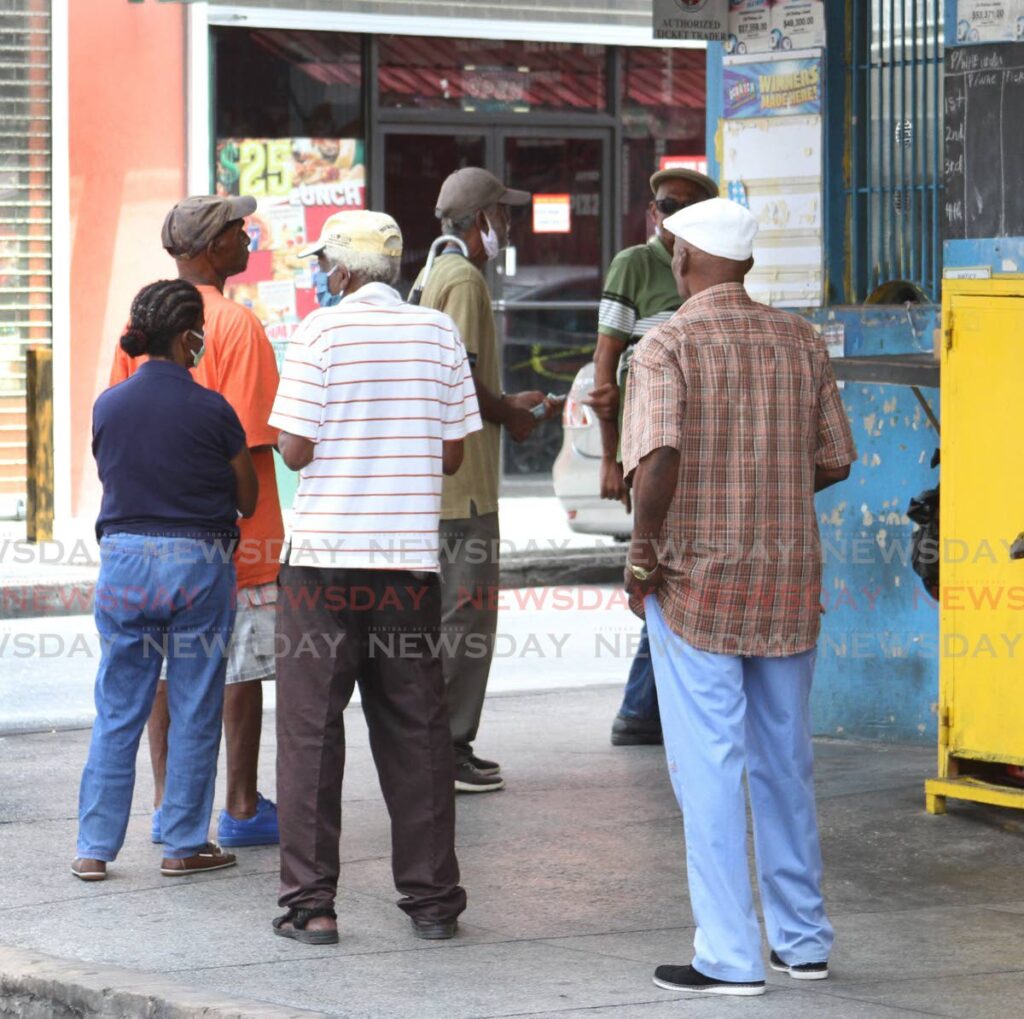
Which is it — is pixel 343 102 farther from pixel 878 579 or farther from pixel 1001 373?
pixel 1001 373

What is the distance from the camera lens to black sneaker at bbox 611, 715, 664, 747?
8477 millimetres

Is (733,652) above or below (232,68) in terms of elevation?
below

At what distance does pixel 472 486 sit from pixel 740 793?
7.95 ft

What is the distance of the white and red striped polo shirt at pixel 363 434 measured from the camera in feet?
18.2

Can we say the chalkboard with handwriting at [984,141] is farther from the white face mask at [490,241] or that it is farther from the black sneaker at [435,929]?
the black sneaker at [435,929]

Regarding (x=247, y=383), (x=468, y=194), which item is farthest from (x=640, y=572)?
(x=468, y=194)

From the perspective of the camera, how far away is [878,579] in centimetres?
829

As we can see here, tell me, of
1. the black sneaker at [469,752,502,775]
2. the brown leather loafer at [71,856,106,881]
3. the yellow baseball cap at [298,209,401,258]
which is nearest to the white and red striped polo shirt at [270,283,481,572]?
the yellow baseball cap at [298,209,401,258]

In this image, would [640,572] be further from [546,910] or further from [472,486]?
[472,486]

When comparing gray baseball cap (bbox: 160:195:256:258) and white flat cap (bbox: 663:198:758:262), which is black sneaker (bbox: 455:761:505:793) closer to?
gray baseball cap (bbox: 160:195:256:258)

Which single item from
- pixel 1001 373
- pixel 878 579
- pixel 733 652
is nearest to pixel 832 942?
pixel 733 652

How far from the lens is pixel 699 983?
5129mm

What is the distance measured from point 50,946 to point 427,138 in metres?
12.3

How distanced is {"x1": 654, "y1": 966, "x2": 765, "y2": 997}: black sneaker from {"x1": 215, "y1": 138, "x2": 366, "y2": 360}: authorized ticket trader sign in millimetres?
10877
